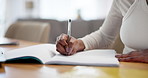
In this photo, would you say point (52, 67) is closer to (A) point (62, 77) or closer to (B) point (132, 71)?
(A) point (62, 77)

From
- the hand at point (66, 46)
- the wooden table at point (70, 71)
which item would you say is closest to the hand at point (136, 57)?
the wooden table at point (70, 71)

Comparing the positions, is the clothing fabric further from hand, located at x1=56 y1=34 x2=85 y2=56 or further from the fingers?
the fingers

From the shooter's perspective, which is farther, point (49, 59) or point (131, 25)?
point (131, 25)

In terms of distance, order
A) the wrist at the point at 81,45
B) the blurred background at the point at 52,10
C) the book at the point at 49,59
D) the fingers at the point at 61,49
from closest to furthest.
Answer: the book at the point at 49,59
the fingers at the point at 61,49
the wrist at the point at 81,45
the blurred background at the point at 52,10

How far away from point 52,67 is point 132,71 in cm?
24

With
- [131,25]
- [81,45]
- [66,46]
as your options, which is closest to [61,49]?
[66,46]

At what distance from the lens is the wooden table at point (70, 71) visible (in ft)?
2.11

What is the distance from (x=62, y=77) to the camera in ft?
2.04

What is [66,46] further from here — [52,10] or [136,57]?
[52,10]

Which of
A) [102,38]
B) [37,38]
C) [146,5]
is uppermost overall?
[146,5]

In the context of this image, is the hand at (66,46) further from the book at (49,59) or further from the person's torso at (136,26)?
the person's torso at (136,26)

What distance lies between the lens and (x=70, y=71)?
27.3 inches

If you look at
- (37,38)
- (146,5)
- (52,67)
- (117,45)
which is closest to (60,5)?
(37,38)

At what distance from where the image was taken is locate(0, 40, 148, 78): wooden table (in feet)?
2.11
